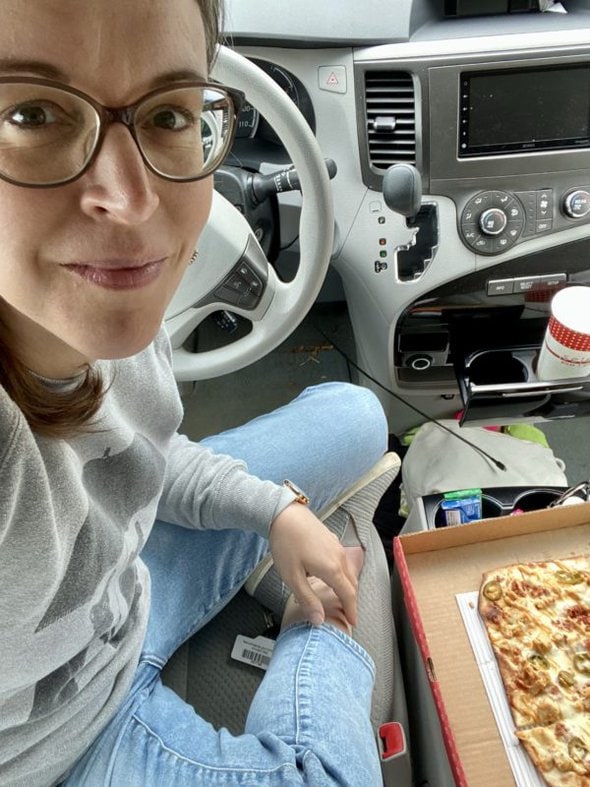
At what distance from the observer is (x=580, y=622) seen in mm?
863

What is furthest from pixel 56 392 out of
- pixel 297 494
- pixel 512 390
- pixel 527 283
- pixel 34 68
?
pixel 527 283

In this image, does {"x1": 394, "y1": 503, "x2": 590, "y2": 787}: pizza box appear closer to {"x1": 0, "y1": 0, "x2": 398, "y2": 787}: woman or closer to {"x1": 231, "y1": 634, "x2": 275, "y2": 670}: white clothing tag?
{"x1": 0, "y1": 0, "x2": 398, "y2": 787}: woman

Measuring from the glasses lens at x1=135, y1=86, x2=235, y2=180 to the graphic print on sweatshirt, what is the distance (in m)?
0.29

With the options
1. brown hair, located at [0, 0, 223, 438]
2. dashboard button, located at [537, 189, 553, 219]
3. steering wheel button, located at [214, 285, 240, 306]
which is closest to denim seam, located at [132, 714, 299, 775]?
brown hair, located at [0, 0, 223, 438]

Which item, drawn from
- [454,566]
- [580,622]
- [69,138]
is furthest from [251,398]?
[69,138]

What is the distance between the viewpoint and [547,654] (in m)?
0.84

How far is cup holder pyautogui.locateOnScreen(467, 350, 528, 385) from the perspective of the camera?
1035 millimetres

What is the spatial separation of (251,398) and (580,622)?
1025 millimetres

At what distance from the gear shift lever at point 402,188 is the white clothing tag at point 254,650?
0.60m

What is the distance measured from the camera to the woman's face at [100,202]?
0.34 meters

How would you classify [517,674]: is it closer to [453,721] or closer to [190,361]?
[453,721]

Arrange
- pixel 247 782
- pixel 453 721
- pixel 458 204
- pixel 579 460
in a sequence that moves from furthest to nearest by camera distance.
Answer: pixel 579 460, pixel 458 204, pixel 453 721, pixel 247 782

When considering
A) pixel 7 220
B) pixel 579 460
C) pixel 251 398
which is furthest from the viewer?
pixel 251 398

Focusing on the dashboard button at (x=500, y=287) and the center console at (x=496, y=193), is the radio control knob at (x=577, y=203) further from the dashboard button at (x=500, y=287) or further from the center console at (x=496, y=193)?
the dashboard button at (x=500, y=287)
